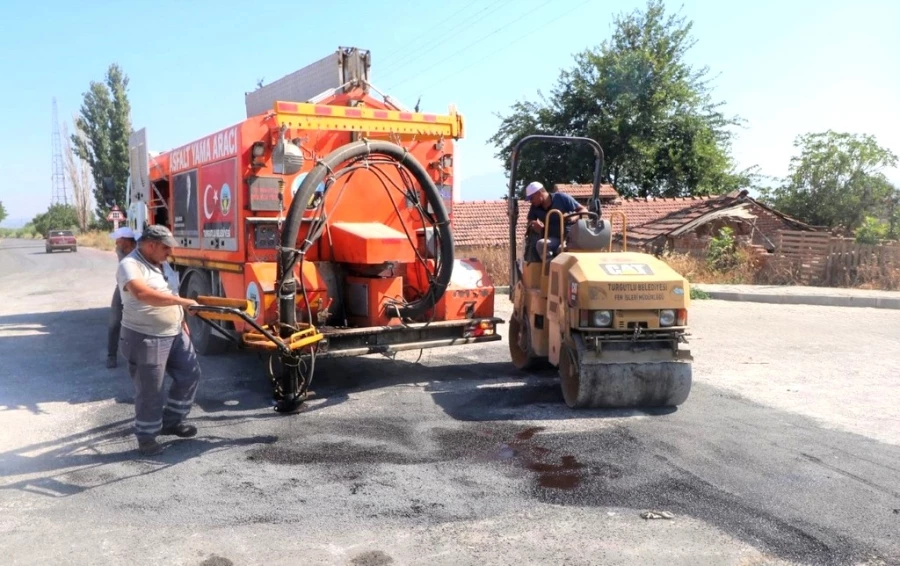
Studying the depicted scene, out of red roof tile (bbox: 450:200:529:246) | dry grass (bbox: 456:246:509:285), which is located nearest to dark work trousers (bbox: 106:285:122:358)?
dry grass (bbox: 456:246:509:285)

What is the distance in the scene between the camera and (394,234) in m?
7.39

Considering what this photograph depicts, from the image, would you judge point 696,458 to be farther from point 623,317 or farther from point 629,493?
point 623,317

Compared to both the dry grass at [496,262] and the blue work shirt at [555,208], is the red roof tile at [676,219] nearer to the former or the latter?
the dry grass at [496,262]

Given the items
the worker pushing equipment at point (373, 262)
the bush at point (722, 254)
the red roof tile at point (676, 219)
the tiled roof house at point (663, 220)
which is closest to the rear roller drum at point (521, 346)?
the worker pushing equipment at point (373, 262)

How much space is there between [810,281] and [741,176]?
1740 cm

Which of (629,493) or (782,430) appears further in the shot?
(782,430)

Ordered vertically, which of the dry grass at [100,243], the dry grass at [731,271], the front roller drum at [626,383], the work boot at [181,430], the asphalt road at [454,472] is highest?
the dry grass at [100,243]

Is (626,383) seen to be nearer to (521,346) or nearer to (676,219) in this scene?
(521,346)

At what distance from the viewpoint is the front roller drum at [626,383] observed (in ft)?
20.1

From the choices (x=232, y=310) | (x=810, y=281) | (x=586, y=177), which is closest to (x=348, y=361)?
(x=232, y=310)

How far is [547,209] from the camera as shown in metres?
7.50

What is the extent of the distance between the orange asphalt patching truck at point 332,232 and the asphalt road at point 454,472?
2.06 ft

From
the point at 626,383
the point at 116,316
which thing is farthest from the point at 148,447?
the point at 626,383

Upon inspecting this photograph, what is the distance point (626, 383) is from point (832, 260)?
41.8 ft
